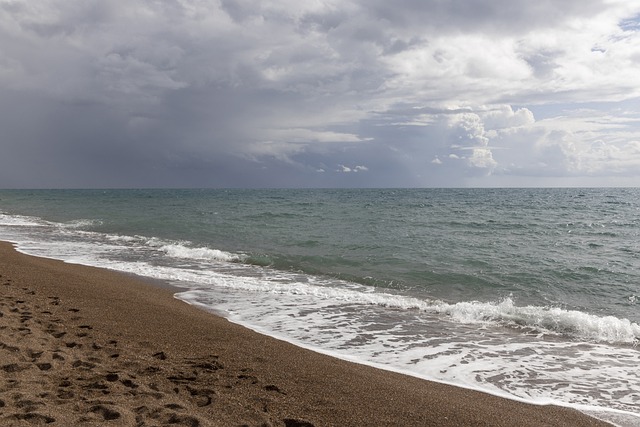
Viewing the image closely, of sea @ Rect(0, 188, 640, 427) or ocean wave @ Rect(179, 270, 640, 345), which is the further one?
Result: ocean wave @ Rect(179, 270, 640, 345)

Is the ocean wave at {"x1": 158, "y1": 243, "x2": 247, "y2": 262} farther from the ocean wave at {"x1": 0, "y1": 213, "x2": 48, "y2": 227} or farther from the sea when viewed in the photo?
the ocean wave at {"x1": 0, "y1": 213, "x2": 48, "y2": 227}

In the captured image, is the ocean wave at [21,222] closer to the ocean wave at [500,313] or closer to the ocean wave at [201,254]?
the ocean wave at [201,254]

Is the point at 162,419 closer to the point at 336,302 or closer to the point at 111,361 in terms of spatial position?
the point at 111,361

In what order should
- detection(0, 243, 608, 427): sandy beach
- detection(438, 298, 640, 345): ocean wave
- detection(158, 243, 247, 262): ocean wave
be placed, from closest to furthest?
1. detection(0, 243, 608, 427): sandy beach
2. detection(438, 298, 640, 345): ocean wave
3. detection(158, 243, 247, 262): ocean wave

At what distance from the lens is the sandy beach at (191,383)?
4.29m

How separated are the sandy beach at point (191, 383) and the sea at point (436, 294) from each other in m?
0.79

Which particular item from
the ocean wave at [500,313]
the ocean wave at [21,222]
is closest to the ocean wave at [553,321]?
the ocean wave at [500,313]

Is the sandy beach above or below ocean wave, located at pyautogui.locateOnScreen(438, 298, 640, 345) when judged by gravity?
above

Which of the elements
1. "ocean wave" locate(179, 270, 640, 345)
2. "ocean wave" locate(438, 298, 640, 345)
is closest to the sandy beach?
"ocean wave" locate(179, 270, 640, 345)

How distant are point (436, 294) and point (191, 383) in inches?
343

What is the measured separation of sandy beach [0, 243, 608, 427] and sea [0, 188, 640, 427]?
79 centimetres

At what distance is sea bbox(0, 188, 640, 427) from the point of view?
6930mm

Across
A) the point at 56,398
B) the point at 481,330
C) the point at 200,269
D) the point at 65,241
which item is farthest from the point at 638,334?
the point at 65,241

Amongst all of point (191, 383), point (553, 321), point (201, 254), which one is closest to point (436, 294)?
point (553, 321)
